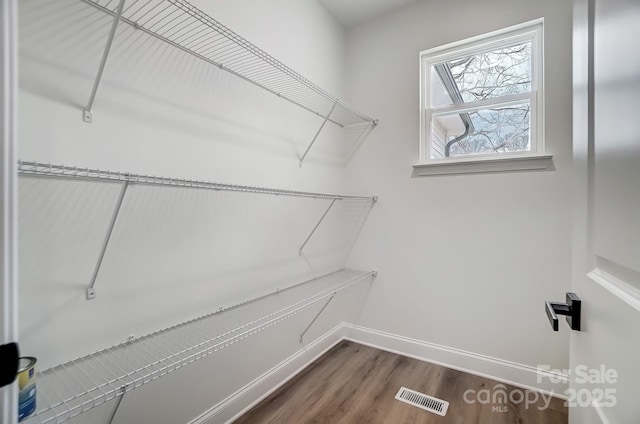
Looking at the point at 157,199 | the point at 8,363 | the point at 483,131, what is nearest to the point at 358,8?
the point at 483,131

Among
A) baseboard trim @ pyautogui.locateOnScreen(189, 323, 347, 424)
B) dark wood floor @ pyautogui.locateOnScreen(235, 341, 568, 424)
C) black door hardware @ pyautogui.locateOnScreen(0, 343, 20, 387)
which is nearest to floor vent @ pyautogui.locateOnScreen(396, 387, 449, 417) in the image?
dark wood floor @ pyautogui.locateOnScreen(235, 341, 568, 424)

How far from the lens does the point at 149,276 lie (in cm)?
120

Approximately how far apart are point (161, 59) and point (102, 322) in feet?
3.51

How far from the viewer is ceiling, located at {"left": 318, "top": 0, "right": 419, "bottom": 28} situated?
88.3 inches

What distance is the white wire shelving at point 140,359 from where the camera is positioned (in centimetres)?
82

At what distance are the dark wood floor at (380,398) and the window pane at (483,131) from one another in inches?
61.8

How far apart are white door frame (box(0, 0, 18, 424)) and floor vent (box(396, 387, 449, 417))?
6.09 feet

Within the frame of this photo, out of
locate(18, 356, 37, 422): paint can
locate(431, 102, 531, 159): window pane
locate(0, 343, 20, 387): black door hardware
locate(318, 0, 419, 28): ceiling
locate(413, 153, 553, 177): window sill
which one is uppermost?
locate(318, 0, 419, 28): ceiling

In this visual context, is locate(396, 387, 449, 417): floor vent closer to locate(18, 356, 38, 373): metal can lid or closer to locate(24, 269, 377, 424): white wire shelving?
locate(24, 269, 377, 424): white wire shelving

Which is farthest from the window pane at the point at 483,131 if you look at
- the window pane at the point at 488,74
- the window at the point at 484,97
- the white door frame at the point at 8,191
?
the white door frame at the point at 8,191

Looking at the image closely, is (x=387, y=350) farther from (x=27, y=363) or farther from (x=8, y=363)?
(x=8, y=363)

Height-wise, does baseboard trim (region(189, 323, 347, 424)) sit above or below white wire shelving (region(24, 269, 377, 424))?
below

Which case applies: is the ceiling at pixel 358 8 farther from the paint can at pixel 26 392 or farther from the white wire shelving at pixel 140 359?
the paint can at pixel 26 392

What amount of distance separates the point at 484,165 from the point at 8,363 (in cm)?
228
